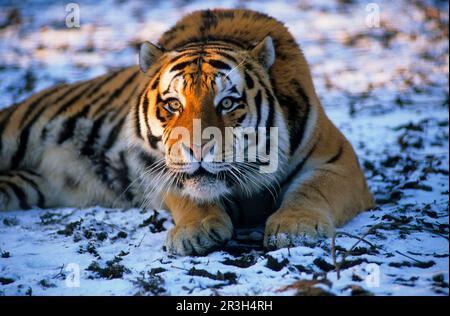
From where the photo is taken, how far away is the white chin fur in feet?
7.19

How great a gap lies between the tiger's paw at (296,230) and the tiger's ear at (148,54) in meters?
0.89

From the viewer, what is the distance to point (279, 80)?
2500 millimetres

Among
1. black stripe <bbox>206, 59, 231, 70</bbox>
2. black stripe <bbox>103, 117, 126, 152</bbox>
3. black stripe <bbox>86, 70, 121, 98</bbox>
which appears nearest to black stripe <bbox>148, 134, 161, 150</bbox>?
black stripe <bbox>206, 59, 231, 70</bbox>

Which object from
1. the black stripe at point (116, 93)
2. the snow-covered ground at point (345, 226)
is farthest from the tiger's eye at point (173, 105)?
the black stripe at point (116, 93)

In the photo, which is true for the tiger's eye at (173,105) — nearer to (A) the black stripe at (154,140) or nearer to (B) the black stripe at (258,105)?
(A) the black stripe at (154,140)

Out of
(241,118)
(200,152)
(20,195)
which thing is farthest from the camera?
(20,195)

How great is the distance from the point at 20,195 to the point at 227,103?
1.43m

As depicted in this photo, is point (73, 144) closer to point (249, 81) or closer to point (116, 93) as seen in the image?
point (116, 93)

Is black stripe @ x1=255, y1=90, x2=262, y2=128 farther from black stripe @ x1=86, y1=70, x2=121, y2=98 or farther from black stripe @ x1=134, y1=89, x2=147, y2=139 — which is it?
black stripe @ x1=86, y1=70, x2=121, y2=98

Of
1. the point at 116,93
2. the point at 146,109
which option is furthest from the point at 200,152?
the point at 116,93

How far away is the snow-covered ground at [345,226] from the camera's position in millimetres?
1936

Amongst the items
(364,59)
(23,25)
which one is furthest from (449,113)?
(23,25)

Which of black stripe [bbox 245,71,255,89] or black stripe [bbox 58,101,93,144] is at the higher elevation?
black stripe [bbox 245,71,255,89]

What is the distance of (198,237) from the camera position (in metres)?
2.23
